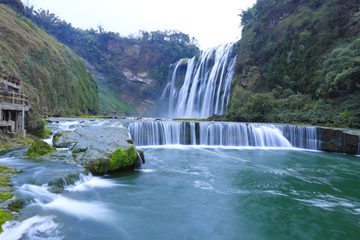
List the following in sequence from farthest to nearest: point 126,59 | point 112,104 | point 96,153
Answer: point 126,59, point 112,104, point 96,153

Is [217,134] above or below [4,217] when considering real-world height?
above

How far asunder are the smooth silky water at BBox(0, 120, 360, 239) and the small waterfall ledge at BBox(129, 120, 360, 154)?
221 inches

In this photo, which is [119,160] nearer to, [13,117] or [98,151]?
[98,151]

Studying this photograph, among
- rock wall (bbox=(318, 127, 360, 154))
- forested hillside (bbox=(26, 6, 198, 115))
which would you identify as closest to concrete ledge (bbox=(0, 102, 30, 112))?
rock wall (bbox=(318, 127, 360, 154))

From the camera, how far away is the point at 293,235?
13.6ft

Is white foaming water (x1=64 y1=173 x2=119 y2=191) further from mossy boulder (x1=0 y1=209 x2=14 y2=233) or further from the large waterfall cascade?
the large waterfall cascade

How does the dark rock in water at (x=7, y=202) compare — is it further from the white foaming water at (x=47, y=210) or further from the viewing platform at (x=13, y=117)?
the viewing platform at (x=13, y=117)

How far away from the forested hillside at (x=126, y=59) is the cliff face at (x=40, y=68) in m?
22.7

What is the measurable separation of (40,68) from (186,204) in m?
27.9

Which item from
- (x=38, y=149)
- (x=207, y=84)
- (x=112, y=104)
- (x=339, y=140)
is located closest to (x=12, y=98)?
(x=38, y=149)

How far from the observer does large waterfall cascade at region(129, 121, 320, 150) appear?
1480 cm

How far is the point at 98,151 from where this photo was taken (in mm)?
7293

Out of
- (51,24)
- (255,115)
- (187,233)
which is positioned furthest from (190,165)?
(51,24)

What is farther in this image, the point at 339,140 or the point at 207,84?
the point at 207,84
